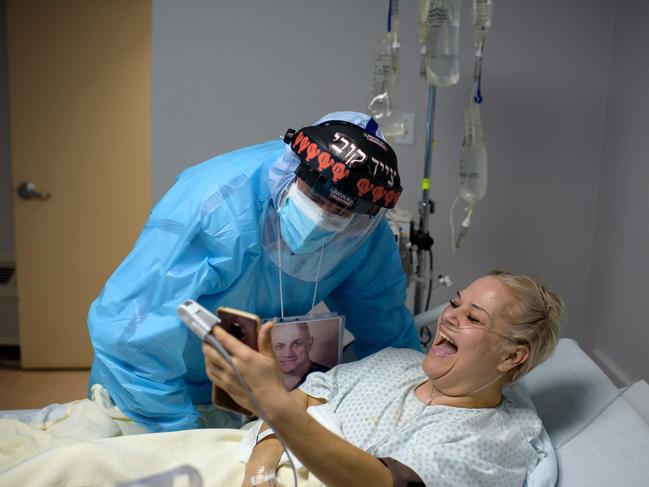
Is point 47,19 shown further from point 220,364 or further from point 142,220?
point 220,364

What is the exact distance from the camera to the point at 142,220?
3.04 meters

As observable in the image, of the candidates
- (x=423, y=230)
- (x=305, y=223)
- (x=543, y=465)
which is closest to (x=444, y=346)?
(x=543, y=465)

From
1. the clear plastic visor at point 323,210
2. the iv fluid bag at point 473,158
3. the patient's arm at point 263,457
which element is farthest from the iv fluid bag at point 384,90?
the patient's arm at point 263,457

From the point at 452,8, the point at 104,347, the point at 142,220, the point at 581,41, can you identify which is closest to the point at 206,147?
the point at 142,220

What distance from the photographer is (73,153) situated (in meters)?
2.94

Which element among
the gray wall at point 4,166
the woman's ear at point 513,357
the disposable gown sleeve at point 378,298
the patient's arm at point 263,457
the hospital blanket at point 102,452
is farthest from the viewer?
the gray wall at point 4,166

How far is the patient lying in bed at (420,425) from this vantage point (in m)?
1.24

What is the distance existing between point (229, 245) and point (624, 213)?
6.48 ft

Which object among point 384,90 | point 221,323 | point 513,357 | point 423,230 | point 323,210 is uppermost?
point 384,90

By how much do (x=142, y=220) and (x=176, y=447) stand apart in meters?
1.84

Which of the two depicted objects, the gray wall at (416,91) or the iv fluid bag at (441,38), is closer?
the iv fluid bag at (441,38)

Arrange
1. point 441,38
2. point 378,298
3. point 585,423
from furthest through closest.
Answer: point 441,38, point 378,298, point 585,423

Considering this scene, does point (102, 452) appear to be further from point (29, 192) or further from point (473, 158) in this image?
point (29, 192)

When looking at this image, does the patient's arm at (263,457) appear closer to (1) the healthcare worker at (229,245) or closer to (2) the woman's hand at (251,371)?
(1) the healthcare worker at (229,245)
